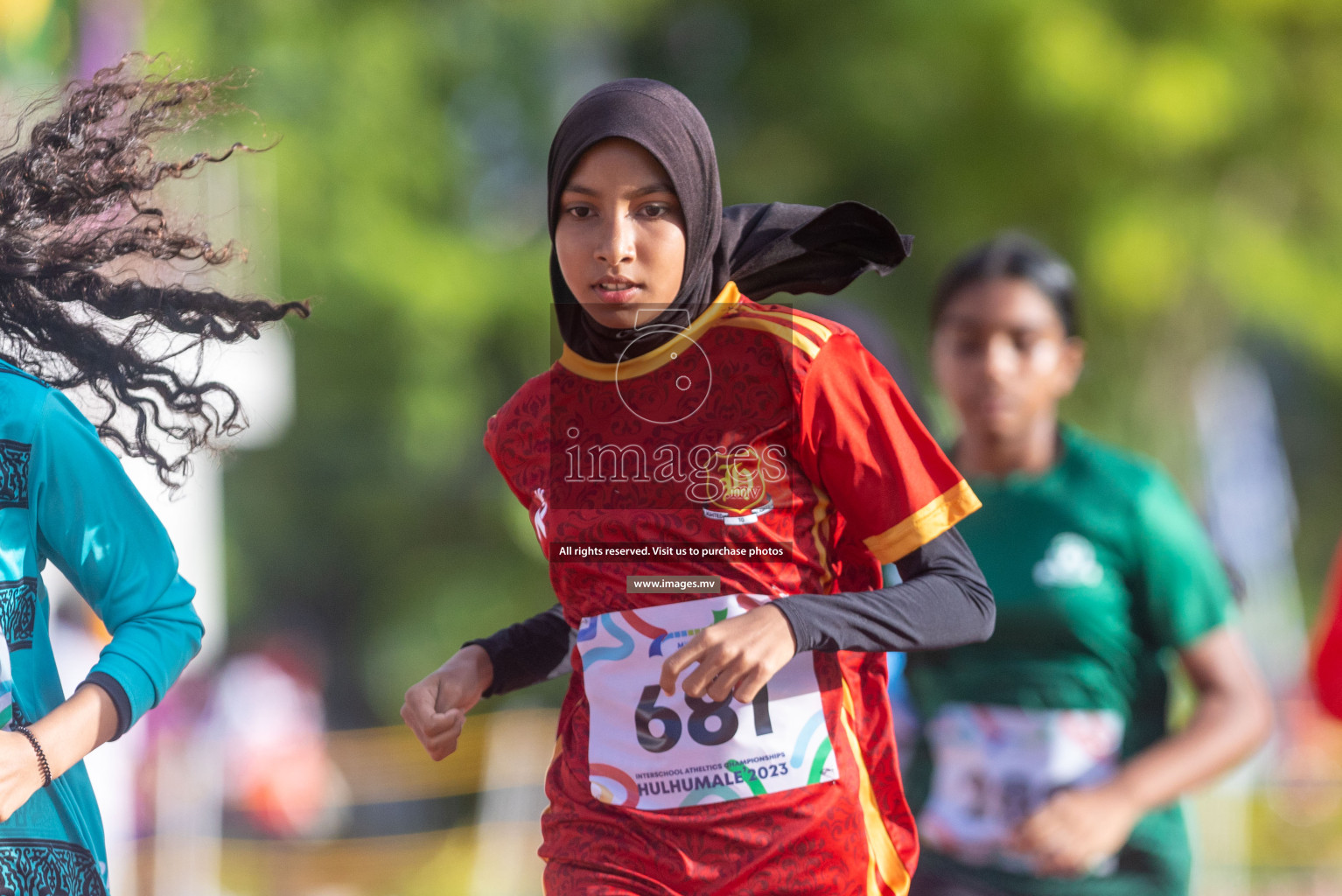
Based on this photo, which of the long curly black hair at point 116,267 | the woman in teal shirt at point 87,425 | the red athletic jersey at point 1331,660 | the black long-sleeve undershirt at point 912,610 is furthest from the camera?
the red athletic jersey at point 1331,660

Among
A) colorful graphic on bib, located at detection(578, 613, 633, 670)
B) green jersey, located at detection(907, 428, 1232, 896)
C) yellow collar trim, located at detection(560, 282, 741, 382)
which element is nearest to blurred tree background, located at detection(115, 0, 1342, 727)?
green jersey, located at detection(907, 428, 1232, 896)

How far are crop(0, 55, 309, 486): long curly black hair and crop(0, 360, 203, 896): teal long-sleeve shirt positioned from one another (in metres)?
0.17

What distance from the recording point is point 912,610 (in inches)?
83.5

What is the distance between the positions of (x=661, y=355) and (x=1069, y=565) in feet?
5.56

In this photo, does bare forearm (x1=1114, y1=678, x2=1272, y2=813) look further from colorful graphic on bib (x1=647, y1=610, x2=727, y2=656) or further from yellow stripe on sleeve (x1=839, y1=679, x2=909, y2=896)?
colorful graphic on bib (x1=647, y1=610, x2=727, y2=656)

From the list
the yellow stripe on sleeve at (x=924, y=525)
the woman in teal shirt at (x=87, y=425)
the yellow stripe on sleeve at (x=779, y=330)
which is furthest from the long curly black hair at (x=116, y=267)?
the yellow stripe on sleeve at (x=924, y=525)

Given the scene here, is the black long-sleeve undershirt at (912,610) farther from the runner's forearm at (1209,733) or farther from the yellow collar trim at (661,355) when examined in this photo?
the runner's forearm at (1209,733)

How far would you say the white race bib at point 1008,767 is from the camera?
11.6ft

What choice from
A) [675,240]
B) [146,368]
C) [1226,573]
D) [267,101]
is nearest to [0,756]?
[146,368]

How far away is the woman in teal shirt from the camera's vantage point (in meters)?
2.18

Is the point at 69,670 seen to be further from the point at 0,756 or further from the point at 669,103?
the point at 669,103

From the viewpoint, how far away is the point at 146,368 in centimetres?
254

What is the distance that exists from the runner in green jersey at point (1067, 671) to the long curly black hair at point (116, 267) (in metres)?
1.87

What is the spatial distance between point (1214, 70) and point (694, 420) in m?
9.58
